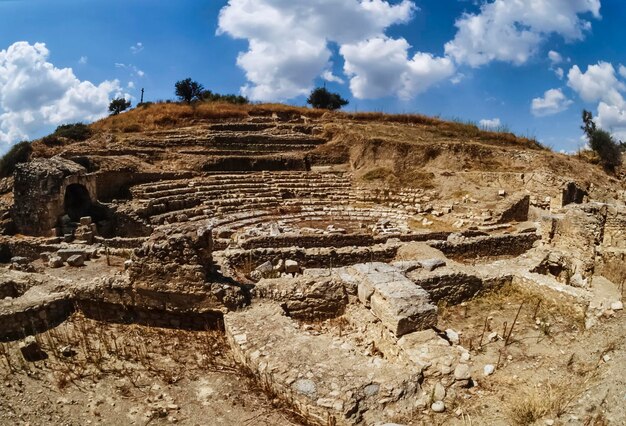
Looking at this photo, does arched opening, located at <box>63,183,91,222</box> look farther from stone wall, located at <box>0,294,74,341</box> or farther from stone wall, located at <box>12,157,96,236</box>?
stone wall, located at <box>0,294,74,341</box>

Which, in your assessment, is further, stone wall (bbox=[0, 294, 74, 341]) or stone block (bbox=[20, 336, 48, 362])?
stone wall (bbox=[0, 294, 74, 341])

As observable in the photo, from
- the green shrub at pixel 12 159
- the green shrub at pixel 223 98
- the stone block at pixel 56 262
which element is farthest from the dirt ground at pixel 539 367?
the green shrub at pixel 223 98

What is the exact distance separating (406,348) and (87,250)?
10.6 meters

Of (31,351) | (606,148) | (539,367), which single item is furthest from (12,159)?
(606,148)

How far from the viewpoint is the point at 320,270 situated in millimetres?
8984

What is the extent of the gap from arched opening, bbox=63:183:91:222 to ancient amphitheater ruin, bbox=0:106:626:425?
7cm

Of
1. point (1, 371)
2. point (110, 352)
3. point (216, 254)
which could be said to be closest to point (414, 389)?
point (110, 352)

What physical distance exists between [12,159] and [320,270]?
25.9 meters

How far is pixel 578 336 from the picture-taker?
649 cm

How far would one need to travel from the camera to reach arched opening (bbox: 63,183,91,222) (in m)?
18.5

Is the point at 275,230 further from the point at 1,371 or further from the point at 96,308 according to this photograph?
the point at 1,371

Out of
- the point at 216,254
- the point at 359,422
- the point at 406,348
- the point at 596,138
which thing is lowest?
the point at 359,422

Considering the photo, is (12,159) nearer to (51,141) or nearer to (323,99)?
(51,141)

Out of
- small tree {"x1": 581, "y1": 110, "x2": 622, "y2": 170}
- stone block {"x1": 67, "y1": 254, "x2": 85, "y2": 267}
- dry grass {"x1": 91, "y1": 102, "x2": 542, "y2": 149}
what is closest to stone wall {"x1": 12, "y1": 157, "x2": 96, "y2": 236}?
stone block {"x1": 67, "y1": 254, "x2": 85, "y2": 267}
